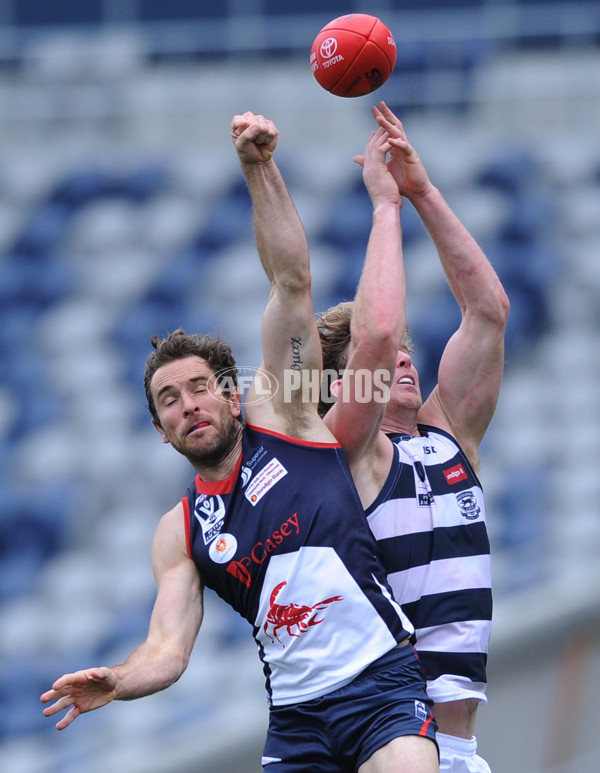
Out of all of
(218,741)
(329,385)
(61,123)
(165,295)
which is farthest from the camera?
(61,123)

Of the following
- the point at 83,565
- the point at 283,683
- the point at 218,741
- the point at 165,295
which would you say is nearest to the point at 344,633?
the point at 283,683

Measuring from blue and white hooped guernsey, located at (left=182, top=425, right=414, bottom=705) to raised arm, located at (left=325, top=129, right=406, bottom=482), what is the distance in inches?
4.6

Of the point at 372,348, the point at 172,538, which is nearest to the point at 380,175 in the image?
the point at 372,348

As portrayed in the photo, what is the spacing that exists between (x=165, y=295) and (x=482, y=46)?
371 centimetres

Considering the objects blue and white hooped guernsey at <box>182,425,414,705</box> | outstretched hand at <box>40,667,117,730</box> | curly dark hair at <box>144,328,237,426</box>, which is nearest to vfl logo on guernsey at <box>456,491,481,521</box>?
blue and white hooped guernsey at <box>182,425,414,705</box>

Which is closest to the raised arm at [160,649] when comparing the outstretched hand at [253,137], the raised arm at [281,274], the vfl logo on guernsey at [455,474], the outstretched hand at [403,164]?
the raised arm at [281,274]

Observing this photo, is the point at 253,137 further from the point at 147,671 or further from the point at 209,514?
the point at 147,671

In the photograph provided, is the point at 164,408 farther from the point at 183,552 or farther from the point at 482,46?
the point at 482,46

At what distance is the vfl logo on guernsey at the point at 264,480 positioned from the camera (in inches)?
151

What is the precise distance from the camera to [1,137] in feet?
30.5

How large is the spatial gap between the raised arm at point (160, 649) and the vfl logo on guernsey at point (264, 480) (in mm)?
362

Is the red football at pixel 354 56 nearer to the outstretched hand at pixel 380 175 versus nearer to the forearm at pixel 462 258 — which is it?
the outstretched hand at pixel 380 175

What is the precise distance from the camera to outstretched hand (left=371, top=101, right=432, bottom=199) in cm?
420

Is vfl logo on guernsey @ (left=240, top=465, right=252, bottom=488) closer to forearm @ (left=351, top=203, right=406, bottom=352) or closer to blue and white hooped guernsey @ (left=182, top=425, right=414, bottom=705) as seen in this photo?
blue and white hooped guernsey @ (left=182, top=425, right=414, bottom=705)
